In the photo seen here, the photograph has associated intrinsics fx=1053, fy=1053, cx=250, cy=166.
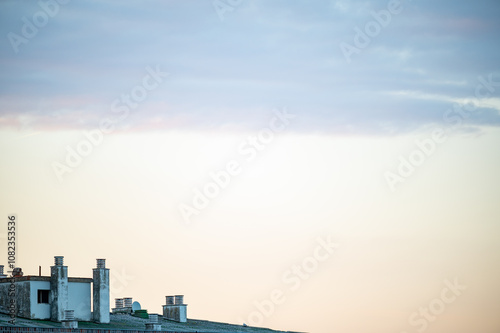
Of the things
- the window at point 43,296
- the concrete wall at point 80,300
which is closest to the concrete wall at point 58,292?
the window at point 43,296

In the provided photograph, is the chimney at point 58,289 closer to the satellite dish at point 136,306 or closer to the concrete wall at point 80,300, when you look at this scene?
the concrete wall at point 80,300

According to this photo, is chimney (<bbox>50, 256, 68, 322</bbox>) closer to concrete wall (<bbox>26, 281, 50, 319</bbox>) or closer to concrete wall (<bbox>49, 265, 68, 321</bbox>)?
concrete wall (<bbox>49, 265, 68, 321</bbox>)

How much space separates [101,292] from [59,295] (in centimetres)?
397

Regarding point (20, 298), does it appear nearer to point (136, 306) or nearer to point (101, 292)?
point (101, 292)

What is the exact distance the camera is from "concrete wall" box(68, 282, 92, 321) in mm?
78875

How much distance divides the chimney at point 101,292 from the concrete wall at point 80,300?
57 centimetres

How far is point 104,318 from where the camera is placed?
262ft

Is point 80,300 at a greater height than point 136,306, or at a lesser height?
lesser

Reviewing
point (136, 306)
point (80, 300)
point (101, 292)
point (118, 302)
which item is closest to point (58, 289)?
point (80, 300)

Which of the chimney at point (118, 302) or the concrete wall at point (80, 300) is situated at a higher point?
the chimney at point (118, 302)

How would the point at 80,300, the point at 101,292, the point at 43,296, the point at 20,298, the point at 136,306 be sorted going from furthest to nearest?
the point at 136,306
the point at 101,292
the point at 80,300
the point at 43,296
the point at 20,298

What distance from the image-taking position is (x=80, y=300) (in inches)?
3127

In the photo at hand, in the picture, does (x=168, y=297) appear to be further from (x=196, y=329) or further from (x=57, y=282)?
(x=57, y=282)

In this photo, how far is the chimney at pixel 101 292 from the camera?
7962cm
